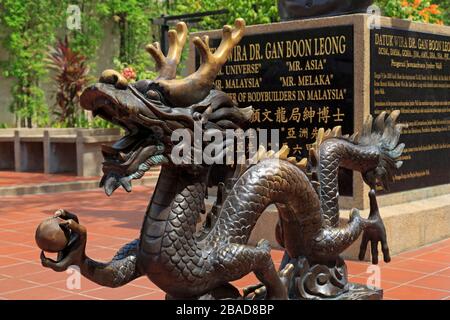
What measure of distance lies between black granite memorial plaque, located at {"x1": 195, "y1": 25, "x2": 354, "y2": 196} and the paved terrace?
95 cm

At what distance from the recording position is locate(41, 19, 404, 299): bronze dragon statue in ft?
8.77

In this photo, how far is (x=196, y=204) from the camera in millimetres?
2893

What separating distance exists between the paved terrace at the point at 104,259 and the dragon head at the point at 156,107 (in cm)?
190

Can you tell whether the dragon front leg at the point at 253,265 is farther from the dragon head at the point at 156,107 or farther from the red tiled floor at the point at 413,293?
the red tiled floor at the point at 413,293

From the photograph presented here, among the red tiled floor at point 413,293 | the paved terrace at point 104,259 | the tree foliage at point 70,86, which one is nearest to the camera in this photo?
the red tiled floor at point 413,293

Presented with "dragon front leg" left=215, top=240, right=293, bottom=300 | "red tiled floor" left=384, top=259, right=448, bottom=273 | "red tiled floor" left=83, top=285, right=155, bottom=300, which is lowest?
"red tiled floor" left=384, top=259, right=448, bottom=273

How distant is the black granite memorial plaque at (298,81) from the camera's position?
573 cm

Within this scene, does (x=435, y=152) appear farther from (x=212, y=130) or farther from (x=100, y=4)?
(x=100, y=4)

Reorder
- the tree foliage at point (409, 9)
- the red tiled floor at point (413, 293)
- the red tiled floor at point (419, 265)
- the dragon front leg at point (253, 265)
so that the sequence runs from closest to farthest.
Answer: the dragon front leg at point (253, 265)
the red tiled floor at point (413, 293)
the red tiled floor at point (419, 265)
the tree foliage at point (409, 9)

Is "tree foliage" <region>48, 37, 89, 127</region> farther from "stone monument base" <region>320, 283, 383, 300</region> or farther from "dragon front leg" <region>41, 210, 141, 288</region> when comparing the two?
"dragon front leg" <region>41, 210, 141, 288</region>

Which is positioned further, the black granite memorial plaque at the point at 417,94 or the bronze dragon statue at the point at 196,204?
the black granite memorial plaque at the point at 417,94

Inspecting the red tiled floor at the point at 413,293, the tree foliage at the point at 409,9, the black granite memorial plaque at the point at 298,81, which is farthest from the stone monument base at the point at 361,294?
the tree foliage at the point at 409,9

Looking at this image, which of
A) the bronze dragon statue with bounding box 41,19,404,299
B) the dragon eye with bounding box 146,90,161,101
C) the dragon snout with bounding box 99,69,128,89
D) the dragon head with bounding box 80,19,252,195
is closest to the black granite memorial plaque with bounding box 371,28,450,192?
the bronze dragon statue with bounding box 41,19,404,299

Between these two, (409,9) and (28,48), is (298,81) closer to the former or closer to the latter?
(409,9)
